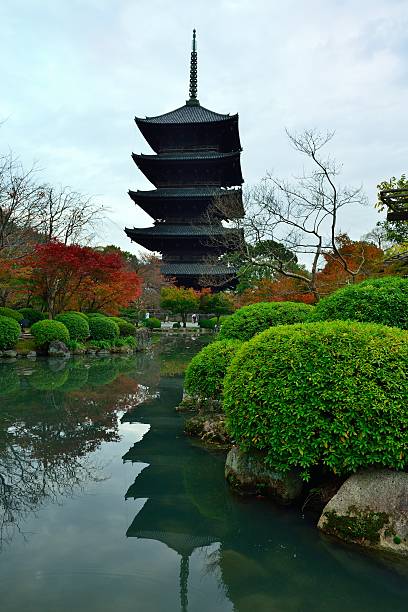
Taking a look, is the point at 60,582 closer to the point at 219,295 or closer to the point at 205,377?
the point at 205,377

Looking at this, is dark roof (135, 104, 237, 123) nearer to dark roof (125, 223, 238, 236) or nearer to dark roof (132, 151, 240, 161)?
dark roof (132, 151, 240, 161)

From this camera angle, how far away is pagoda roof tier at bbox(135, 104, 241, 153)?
30094mm

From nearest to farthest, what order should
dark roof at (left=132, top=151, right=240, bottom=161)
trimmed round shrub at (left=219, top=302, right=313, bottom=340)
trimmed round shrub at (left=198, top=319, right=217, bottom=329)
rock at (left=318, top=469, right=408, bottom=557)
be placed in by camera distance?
rock at (left=318, top=469, right=408, bottom=557), trimmed round shrub at (left=219, top=302, right=313, bottom=340), dark roof at (left=132, top=151, right=240, bottom=161), trimmed round shrub at (left=198, top=319, right=217, bottom=329)

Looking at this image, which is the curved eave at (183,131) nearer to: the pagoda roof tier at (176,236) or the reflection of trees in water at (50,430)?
the pagoda roof tier at (176,236)

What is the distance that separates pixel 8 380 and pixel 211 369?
6310 mm

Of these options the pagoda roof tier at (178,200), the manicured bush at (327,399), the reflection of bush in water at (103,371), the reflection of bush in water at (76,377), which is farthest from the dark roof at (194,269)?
the manicured bush at (327,399)

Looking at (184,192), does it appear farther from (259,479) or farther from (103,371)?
(259,479)

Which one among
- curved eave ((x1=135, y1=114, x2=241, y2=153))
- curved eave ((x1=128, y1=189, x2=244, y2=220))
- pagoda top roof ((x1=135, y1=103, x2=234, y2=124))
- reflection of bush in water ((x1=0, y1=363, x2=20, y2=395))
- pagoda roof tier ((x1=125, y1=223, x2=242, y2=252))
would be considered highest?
pagoda top roof ((x1=135, y1=103, x2=234, y2=124))

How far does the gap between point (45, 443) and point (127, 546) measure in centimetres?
265

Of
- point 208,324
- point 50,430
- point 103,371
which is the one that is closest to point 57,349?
point 103,371

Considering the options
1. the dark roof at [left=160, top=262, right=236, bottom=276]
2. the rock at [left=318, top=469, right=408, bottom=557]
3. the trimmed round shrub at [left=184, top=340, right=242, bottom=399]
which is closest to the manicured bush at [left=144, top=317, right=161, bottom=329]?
the dark roof at [left=160, top=262, right=236, bottom=276]

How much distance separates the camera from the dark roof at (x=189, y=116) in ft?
98.2

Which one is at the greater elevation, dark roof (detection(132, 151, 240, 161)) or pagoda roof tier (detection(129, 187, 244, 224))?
dark roof (detection(132, 151, 240, 161))

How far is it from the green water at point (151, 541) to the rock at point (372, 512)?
0.48 ft
